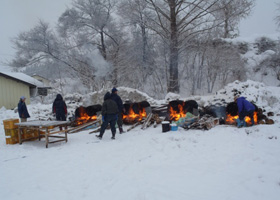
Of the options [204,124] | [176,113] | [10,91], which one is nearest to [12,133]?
[176,113]

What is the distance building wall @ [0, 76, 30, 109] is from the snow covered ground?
1222 centimetres

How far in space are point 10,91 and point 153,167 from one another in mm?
18434

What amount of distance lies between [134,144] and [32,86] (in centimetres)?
1750

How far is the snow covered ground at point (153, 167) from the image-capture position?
153 inches

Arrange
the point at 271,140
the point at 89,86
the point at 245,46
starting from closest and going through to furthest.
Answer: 1. the point at 271,140
2. the point at 89,86
3. the point at 245,46

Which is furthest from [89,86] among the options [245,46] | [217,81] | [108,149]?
[245,46]

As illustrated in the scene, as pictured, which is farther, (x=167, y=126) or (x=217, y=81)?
(x=217, y=81)

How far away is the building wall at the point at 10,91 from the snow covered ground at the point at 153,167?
12.2m

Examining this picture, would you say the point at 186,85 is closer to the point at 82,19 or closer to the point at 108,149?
the point at 82,19

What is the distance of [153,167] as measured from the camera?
509 centimetres

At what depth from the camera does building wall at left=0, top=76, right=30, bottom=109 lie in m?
18.0

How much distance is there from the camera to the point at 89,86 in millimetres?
→ 19844

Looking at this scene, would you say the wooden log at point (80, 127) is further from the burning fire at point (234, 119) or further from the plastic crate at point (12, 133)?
the burning fire at point (234, 119)

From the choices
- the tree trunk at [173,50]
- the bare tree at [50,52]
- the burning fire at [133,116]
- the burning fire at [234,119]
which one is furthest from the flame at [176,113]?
the bare tree at [50,52]
